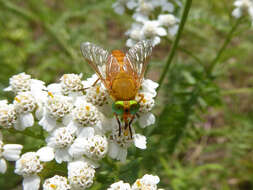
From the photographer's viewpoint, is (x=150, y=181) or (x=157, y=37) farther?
(x=157, y=37)

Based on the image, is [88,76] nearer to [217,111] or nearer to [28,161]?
[28,161]

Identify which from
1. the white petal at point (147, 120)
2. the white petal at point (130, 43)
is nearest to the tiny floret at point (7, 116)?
the white petal at point (147, 120)

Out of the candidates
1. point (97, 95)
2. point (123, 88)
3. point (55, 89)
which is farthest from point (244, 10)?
point (55, 89)

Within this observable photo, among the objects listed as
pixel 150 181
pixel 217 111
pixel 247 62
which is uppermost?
pixel 247 62

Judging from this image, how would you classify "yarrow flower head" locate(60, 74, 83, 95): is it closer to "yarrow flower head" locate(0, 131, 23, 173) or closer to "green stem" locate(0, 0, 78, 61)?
"yarrow flower head" locate(0, 131, 23, 173)

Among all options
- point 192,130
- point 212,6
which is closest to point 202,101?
point 192,130

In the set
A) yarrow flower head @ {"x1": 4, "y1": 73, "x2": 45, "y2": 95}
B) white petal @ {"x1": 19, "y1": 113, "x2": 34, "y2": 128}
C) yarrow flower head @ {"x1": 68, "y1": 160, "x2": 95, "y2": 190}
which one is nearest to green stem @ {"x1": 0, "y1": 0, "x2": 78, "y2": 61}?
yarrow flower head @ {"x1": 4, "y1": 73, "x2": 45, "y2": 95}
